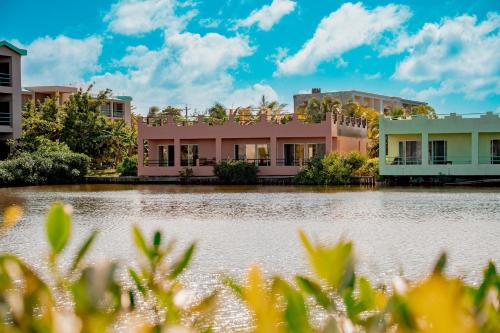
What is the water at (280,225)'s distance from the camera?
1183 cm

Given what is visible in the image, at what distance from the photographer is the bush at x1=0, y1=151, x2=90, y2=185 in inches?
1421

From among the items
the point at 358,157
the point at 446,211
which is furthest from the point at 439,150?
the point at 446,211

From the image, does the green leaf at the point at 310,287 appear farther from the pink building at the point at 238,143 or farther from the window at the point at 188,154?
the window at the point at 188,154

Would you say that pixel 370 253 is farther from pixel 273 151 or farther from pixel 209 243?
pixel 273 151

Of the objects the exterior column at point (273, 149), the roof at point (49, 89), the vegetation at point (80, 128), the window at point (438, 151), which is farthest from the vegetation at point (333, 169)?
the roof at point (49, 89)

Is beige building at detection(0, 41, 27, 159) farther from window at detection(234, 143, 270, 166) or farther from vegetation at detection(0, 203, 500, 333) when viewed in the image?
vegetation at detection(0, 203, 500, 333)

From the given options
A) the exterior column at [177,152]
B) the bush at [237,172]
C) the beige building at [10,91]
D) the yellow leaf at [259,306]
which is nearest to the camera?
the yellow leaf at [259,306]

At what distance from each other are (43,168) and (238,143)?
10.7 meters

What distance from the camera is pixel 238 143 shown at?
4009cm

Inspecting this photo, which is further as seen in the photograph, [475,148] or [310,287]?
[475,148]

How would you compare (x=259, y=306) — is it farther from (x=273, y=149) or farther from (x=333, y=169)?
(x=273, y=149)

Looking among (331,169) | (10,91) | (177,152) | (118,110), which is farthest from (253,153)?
(118,110)

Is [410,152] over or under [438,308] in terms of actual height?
over

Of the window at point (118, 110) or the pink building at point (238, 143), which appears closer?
the pink building at point (238, 143)
